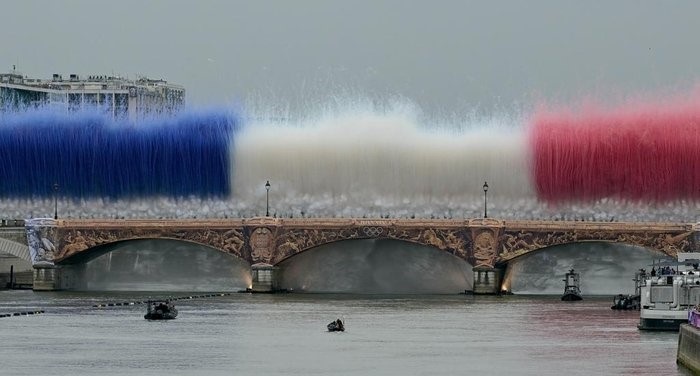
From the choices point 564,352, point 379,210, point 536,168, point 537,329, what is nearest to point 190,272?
point 379,210

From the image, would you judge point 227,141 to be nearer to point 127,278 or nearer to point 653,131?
point 127,278

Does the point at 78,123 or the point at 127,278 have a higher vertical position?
the point at 78,123

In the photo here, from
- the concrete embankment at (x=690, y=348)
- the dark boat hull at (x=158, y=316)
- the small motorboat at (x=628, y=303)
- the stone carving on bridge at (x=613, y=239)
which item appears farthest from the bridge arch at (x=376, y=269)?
the concrete embankment at (x=690, y=348)

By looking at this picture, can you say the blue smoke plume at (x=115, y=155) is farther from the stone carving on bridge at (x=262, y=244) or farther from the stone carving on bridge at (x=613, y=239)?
the stone carving on bridge at (x=613, y=239)

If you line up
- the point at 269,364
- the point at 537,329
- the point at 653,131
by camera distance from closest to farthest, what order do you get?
the point at 269,364, the point at 537,329, the point at 653,131

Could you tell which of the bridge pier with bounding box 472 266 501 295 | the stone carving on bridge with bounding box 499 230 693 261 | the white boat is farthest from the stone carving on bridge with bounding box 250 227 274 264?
the white boat

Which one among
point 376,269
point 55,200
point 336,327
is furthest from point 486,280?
point 336,327
